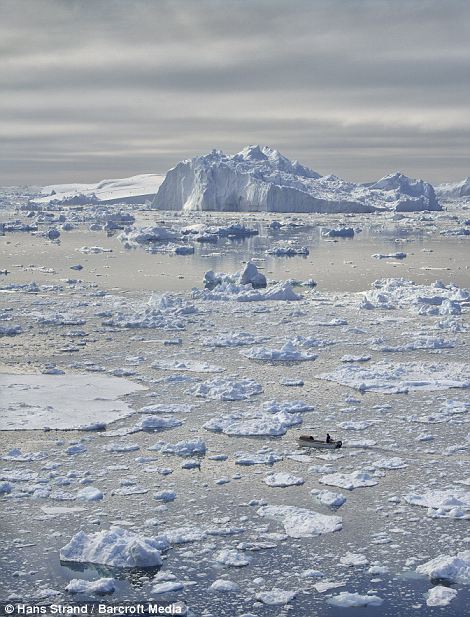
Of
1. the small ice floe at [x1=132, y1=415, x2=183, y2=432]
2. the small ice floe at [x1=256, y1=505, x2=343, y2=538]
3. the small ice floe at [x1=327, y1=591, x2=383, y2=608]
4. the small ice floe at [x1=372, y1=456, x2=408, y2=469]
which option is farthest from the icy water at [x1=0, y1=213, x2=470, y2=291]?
the small ice floe at [x1=327, y1=591, x2=383, y2=608]

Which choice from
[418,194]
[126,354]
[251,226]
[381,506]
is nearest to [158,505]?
[381,506]

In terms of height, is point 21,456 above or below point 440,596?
above

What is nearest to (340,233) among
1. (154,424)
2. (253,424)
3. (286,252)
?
(286,252)

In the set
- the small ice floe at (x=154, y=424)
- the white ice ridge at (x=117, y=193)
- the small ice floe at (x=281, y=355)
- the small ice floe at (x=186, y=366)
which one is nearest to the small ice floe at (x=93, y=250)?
the small ice floe at (x=281, y=355)

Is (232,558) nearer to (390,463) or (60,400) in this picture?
(390,463)

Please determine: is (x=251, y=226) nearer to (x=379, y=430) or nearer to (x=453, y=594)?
(x=379, y=430)

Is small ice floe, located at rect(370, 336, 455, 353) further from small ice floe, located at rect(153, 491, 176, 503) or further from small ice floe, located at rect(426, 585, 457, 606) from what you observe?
small ice floe, located at rect(426, 585, 457, 606)
